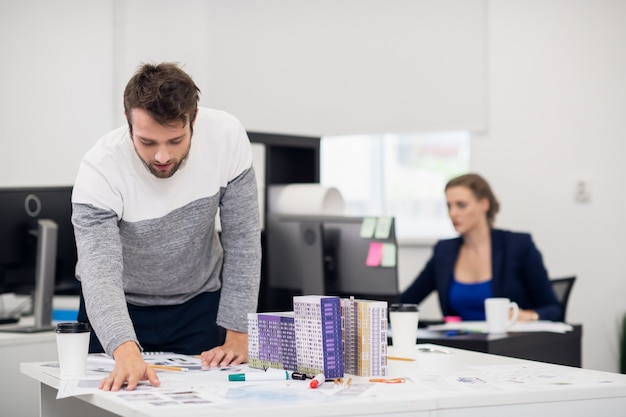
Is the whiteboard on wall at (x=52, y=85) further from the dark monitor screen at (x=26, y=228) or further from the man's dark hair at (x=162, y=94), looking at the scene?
the man's dark hair at (x=162, y=94)

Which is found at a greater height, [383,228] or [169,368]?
[383,228]

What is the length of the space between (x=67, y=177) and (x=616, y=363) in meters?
3.27

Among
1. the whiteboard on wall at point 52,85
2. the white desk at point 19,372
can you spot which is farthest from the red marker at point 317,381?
the whiteboard on wall at point 52,85

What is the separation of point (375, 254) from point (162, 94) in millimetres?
1416

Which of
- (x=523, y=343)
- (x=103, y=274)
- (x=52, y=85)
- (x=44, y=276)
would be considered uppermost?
(x=52, y=85)

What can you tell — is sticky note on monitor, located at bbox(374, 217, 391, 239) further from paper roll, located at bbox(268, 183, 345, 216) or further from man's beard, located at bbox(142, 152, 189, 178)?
man's beard, located at bbox(142, 152, 189, 178)

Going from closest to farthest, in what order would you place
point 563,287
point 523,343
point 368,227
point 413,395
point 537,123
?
1. point 413,395
2. point 523,343
3. point 368,227
4. point 563,287
5. point 537,123

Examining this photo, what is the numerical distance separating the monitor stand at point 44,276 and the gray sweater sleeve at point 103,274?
4.24 ft

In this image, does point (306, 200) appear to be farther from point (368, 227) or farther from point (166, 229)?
point (166, 229)

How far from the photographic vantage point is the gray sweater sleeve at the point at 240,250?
87.7 inches

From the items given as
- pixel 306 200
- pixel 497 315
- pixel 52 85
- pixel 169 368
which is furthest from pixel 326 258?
pixel 52 85

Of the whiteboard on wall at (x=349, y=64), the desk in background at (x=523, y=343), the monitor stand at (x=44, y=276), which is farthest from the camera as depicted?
the whiteboard on wall at (x=349, y=64)

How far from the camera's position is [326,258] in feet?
10.7

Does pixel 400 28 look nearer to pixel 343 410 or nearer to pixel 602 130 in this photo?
pixel 602 130
